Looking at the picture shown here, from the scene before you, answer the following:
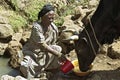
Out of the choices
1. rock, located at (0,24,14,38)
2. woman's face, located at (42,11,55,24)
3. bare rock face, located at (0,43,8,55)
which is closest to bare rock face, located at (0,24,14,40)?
rock, located at (0,24,14,38)

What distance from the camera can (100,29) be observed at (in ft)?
19.0

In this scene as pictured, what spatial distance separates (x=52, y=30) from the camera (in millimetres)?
6734

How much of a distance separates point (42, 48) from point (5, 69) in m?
1.85

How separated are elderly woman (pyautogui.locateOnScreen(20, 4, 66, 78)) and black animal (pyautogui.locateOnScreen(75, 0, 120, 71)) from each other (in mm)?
644

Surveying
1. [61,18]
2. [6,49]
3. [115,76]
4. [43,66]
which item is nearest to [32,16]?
[61,18]

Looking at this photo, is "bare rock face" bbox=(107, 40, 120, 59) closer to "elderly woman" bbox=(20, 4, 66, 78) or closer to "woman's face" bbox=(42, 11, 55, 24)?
"elderly woman" bbox=(20, 4, 66, 78)

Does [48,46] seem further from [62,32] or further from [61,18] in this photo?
[61,18]

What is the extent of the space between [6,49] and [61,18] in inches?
76.4

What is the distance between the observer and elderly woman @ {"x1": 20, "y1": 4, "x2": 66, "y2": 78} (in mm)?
6430

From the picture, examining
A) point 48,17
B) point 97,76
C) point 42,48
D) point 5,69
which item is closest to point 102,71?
point 97,76

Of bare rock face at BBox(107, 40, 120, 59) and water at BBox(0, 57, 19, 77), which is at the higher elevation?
bare rock face at BBox(107, 40, 120, 59)

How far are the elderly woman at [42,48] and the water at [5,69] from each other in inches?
38.0

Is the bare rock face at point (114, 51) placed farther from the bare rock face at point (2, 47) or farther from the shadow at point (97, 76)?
the bare rock face at point (2, 47)

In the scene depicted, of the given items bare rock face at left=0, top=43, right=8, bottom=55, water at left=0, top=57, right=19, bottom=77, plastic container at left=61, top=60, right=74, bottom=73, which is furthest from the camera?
bare rock face at left=0, top=43, right=8, bottom=55
